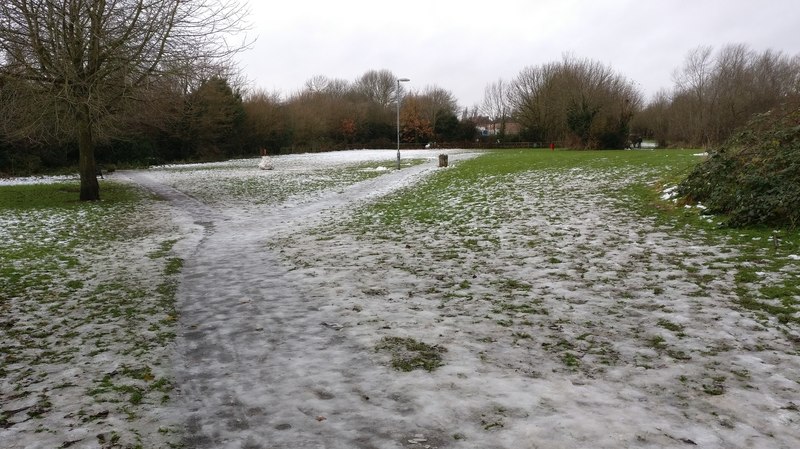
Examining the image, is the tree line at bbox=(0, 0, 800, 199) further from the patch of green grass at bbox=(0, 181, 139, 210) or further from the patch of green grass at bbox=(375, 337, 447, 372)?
the patch of green grass at bbox=(375, 337, 447, 372)

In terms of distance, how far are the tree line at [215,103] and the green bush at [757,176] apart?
4.86 meters

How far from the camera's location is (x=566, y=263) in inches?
309

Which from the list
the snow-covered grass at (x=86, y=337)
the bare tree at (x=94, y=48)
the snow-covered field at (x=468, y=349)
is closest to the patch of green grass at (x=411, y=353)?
the snow-covered field at (x=468, y=349)

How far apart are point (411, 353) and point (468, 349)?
56cm

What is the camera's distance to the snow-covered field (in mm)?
3459

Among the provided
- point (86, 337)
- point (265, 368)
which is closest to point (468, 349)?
point (265, 368)

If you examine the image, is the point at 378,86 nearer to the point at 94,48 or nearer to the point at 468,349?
the point at 94,48

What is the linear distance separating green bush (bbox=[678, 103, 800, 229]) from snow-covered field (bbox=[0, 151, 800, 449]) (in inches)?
57.3

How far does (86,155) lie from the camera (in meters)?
17.6

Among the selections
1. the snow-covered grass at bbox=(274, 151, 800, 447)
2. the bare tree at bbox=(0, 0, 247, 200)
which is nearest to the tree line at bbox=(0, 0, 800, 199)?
the bare tree at bbox=(0, 0, 247, 200)

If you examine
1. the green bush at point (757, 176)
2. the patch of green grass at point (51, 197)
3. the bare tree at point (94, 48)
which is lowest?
the patch of green grass at point (51, 197)

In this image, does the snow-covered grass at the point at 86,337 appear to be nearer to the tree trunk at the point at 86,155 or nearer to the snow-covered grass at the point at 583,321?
the snow-covered grass at the point at 583,321

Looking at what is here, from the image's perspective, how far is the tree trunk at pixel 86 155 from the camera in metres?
17.0

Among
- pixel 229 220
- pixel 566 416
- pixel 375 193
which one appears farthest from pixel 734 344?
pixel 375 193
